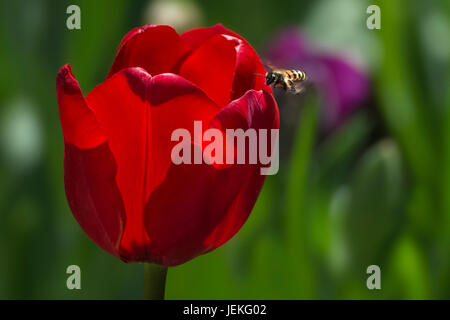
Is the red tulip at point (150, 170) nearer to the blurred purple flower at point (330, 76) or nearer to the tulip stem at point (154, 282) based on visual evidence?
the tulip stem at point (154, 282)

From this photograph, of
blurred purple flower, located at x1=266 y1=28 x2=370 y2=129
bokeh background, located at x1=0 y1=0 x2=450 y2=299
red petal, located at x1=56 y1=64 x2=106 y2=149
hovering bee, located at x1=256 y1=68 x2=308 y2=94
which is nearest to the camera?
red petal, located at x1=56 y1=64 x2=106 y2=149

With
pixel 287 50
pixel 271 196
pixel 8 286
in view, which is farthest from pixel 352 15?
pixel 8 286

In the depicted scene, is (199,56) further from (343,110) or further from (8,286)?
(343,110)

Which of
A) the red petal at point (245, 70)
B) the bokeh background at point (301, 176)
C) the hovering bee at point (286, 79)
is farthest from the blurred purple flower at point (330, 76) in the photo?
the red petal at point (245, 70)

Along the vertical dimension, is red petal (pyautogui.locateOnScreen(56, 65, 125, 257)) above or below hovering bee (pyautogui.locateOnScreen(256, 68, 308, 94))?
below

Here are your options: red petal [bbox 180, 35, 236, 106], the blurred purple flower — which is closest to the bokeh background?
the blurred purple flower

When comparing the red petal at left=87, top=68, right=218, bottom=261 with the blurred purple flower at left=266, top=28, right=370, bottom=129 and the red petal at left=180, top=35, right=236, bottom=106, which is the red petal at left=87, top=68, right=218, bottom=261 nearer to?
the red petal at left=180, top=35, right=236, bottom=106

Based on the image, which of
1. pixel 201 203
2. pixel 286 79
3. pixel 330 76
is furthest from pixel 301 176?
pixel 330 76
